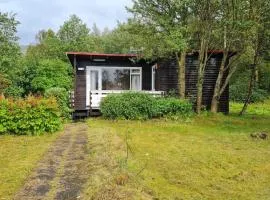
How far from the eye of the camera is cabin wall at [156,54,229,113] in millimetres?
22875

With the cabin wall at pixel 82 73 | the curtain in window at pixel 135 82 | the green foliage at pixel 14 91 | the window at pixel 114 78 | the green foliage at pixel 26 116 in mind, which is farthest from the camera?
the green foliage at pixel 14 91

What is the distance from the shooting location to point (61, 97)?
770 inches

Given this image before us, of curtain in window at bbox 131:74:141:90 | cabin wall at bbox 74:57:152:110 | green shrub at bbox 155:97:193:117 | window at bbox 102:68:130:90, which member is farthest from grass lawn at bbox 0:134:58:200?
curtain in window at bbox 131:74:141:90

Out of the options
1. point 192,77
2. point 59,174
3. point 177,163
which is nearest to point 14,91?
point 192,77

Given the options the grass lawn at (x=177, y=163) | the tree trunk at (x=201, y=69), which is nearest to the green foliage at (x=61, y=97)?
the grass lawn at (x=177, y=163)

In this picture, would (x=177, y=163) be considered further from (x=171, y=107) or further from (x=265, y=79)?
(x=265, y=79)

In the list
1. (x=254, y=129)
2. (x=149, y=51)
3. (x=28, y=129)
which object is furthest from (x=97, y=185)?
(x=149, y=51)

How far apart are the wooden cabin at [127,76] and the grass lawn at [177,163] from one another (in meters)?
5.95

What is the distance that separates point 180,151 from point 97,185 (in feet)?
14.9

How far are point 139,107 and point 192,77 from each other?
4937mm

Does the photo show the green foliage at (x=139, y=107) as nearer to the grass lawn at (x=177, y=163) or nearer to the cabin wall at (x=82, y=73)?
the grass lawn at (x=177, y=163)

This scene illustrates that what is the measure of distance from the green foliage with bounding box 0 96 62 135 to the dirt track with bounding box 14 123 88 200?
192 centimetres

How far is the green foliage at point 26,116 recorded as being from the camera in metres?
14.6

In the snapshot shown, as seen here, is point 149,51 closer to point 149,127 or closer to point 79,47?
point 149,127
